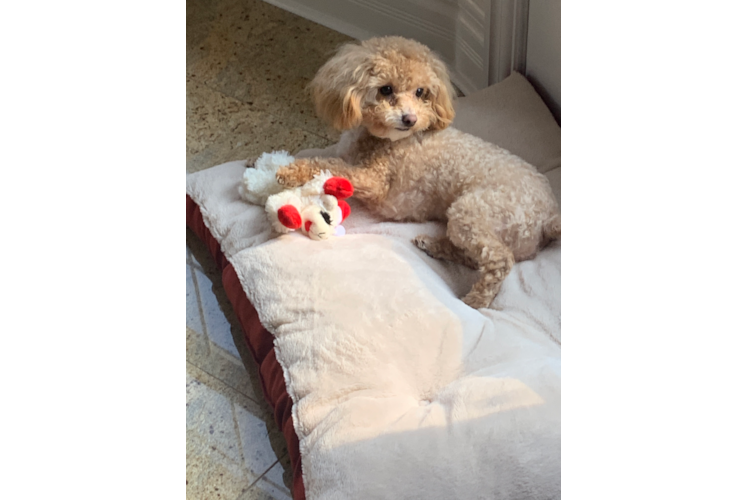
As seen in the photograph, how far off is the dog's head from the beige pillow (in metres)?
0.31

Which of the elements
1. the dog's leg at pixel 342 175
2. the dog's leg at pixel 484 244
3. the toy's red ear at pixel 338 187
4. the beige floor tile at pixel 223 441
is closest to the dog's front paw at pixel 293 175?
the dog's leg at pixel 342 175

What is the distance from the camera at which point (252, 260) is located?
1496 millimetres

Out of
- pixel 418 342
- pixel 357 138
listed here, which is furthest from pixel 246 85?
pixel 418 342

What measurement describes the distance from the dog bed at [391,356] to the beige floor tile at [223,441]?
3.3 inches

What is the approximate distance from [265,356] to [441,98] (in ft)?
2.43

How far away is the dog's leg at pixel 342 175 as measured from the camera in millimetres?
1627

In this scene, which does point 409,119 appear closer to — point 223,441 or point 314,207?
point 314,207

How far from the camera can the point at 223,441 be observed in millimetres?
1404

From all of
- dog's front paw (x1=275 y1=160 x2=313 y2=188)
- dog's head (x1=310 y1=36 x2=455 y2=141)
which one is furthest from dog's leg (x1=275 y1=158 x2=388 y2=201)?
dog's head (x1=310 y1=36 x2=455 y2=141)

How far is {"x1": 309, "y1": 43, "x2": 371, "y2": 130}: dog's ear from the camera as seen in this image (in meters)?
1.53

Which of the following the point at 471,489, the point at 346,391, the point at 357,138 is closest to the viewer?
the point at 471,489
